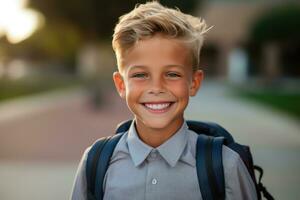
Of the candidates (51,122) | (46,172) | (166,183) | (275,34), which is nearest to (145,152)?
(166,183)

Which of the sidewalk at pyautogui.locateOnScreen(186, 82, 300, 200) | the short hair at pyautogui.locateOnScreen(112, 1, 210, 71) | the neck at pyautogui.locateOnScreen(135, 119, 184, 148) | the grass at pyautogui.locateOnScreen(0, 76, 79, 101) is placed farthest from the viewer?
the grass at pyautogui.locateOnScreen(0, 76, 79, 101)

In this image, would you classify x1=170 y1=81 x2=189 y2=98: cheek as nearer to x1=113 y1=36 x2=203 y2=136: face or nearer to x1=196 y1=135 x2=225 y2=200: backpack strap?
x1=113 y1=36 x2=203 y2=136: face

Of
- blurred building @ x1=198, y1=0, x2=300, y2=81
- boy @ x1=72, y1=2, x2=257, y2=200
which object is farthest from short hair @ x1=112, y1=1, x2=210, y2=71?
blurred building @ x1=198, y1=0, x2=300, y2=81

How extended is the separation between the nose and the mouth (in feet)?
0.17

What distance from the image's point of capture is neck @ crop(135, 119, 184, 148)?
261cm

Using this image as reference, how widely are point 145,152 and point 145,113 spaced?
0.53ft

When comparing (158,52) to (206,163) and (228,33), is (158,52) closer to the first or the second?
(206,163)

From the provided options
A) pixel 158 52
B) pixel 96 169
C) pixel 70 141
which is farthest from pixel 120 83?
pixel 70 141

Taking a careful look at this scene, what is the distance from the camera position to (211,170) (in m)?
2.37

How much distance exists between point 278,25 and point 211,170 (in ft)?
128

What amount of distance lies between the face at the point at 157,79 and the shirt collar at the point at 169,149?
67 millimetres

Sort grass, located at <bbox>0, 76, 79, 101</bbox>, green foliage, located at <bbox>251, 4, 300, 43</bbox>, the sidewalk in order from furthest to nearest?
green foliage, located at <bbox>251, 4, 300, 43</bbox> → grass, located at <bbox>0, 76, 79, 101</bbox> → the sidewalk

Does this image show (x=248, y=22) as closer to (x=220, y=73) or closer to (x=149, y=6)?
(x=220, y=73)

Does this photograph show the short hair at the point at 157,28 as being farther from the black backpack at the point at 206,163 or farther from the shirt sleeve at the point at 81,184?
the shirt sleeve at the point at 81,184
